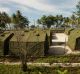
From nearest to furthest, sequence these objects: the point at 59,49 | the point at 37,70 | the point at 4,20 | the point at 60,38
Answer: the point at 37,70 → the point at 59,49 → the point at 60,38 → the point at 4,20

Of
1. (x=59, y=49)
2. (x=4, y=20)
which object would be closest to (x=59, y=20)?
(x=4, y=20)

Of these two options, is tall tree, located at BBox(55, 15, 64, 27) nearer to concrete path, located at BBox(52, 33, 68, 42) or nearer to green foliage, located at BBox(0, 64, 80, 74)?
concrete path, located at BBox(52, 33, 68, 42)

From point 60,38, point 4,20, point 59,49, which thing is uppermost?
point 4,20

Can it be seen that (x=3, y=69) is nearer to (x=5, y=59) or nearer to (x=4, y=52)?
(x=5, y=59)

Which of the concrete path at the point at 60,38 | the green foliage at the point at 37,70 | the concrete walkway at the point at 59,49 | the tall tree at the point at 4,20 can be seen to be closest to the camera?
the green foliage at the point at 37,70

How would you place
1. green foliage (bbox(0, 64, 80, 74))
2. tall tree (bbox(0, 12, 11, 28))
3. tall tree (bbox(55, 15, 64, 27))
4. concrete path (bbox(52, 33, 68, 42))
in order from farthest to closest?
tall tree (bbox(55, 15, 64, 27)) → tall tree (bbox(0, 12, 11, 28)) → concrete path (bbox(52, 33, 68, 42)) → green foliage (bbox(0, 64, 80, 74))

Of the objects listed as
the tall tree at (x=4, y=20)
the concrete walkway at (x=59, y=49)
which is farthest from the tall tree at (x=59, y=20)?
the concrete walkway at (x=59, y=49)

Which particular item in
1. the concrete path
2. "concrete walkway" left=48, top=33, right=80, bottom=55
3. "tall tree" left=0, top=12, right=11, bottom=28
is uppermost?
"tall tree" left=0, top=12, right=11, bottom=28

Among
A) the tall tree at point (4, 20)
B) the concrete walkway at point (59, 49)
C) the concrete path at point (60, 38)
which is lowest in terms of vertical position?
the concrete path at point (60, 38)

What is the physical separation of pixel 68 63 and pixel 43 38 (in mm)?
6538

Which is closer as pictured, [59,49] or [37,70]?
[37,70]

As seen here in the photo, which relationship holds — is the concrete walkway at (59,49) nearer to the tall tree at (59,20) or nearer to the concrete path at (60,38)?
the concrete path at (60,38)

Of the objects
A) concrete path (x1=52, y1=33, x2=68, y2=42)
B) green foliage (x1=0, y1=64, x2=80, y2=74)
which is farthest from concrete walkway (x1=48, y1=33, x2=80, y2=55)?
green foliage (x1=0, y1=64, x2=80, y2=74)

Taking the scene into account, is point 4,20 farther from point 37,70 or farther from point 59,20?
point 37,70
